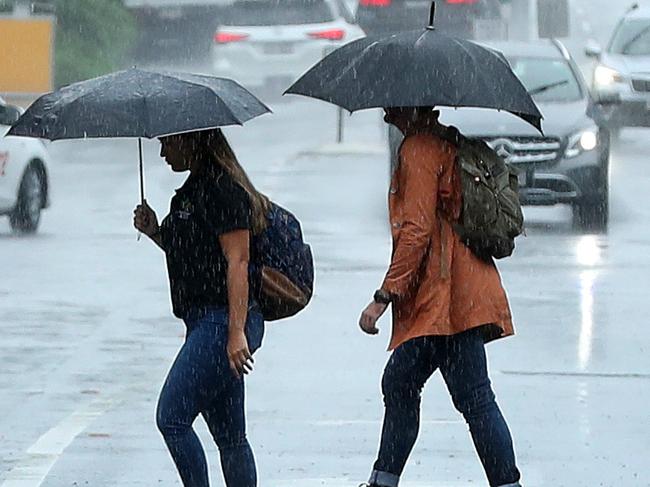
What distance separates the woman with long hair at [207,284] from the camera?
6207 mm

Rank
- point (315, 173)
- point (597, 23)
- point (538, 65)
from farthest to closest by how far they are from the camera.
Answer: point (597, 23)
point (315, 173)
point (538, 65)

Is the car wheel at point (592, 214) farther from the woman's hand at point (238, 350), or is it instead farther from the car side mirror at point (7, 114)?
the woman's hand at point (238, 350)

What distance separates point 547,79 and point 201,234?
12.6 metres

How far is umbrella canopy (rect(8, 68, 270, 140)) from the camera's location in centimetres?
622

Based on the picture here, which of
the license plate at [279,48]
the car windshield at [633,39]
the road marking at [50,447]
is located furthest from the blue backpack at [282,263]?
the license plate at [279,48]

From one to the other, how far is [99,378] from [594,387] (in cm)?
261

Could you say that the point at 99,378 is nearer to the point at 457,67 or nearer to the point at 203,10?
the point at 457,67

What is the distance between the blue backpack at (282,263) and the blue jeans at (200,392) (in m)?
0.11

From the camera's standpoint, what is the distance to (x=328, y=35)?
3033 centimetres

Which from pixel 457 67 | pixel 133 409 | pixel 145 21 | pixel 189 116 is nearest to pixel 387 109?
pixel 457 67

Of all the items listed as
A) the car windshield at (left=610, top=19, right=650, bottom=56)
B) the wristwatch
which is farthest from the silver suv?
the wristwatch

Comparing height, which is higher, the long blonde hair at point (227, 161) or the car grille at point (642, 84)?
the long blonde hair at point (227, 161)

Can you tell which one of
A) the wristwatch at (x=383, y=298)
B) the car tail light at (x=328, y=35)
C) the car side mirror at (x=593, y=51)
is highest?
the car tail light at (x=328, y=35)

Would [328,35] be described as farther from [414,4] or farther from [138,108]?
[138,108]
